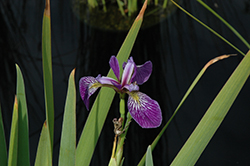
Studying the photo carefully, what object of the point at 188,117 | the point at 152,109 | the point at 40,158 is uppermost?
the point at 152,109

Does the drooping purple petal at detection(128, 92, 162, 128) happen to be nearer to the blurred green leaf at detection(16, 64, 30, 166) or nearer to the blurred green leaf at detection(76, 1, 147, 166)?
the blurred green leaf at detection(76, 1, 147, 166)

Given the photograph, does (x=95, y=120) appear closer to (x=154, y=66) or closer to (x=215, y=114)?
(x=215, y=114)

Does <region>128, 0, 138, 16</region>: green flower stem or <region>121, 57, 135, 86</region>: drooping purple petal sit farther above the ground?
<region>128, 0, 138, 16</region>: green flower stem

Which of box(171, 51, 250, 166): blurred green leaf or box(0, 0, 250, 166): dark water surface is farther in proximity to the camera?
box(0, 0, 250, 166): dark water surface

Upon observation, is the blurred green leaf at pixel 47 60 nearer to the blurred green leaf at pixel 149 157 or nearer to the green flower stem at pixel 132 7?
the blurred green leaf at pixel 149 157

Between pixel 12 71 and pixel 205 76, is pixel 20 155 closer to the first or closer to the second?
pixel 12 71

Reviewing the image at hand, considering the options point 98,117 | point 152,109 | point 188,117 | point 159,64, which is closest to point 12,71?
point 159,64

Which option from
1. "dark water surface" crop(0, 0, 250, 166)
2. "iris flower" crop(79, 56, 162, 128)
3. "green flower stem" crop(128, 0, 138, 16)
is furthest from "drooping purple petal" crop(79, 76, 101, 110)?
"green flower stem" crop(128, 0, 138, 16)
